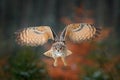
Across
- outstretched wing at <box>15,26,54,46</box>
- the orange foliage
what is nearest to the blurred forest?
the orange foliage

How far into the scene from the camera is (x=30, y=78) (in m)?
3.48

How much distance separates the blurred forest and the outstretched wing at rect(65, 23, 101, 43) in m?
1.69

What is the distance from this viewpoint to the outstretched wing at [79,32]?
1.56 m

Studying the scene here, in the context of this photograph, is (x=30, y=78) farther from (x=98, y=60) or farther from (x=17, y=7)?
(x=17, y=7)

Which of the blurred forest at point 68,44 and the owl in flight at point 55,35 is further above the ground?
the owl in flight at point 55,35

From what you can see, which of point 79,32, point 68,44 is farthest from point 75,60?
point 79,32

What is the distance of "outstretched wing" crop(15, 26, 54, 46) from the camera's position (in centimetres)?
154

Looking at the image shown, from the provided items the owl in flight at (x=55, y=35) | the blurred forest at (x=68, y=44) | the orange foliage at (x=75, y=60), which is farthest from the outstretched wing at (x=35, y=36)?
the orange foliage at (x=75, y=60)

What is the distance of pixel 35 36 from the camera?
1.58 meters

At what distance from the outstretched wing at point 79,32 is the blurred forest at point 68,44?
1.69 metres

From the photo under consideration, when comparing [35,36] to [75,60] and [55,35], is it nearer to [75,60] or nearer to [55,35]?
[55,35]

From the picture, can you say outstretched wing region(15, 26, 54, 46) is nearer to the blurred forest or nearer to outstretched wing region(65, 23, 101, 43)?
outstretched wing region(65, 23, 101, 43)

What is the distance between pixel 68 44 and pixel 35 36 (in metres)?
3.59

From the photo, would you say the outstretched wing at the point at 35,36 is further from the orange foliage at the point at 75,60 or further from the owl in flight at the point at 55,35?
the orange foliage at the point at 75,60
